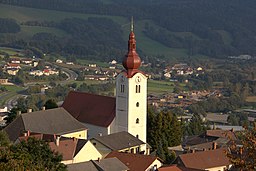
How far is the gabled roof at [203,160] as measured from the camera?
49.9 meters

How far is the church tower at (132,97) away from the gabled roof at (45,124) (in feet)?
11.1

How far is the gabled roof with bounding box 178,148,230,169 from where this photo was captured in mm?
49944

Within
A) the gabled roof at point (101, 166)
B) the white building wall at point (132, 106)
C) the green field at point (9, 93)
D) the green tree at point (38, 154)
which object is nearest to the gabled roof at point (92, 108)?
the white building wall at point (132, 106)

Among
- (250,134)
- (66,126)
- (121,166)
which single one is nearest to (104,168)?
(121,166)

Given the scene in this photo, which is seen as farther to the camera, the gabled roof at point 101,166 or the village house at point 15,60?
the village house at point 15,60

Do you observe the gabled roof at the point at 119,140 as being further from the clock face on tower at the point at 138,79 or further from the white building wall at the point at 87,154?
the clock face on tower at the point at 138,79

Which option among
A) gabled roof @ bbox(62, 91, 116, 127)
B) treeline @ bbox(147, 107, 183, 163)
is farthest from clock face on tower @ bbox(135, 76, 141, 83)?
treeline @ bbox(147, 107, 183, 163)

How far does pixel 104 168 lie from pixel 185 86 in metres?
106

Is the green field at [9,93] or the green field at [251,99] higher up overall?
the green field at [9,93]

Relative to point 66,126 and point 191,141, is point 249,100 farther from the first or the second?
point 66,126

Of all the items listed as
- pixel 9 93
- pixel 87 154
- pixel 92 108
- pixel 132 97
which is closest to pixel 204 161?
pixel 132 97

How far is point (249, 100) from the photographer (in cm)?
13062

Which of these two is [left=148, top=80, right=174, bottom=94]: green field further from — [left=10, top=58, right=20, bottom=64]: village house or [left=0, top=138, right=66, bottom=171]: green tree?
[left=0, top=138, right=66, bottom=171]: green tree

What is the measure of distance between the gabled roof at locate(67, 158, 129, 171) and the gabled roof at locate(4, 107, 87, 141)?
8828 mm
